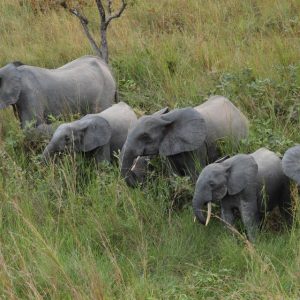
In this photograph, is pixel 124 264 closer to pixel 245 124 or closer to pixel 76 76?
pixel 245 124

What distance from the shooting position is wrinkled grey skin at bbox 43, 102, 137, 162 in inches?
267

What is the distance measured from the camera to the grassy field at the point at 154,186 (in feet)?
16.1

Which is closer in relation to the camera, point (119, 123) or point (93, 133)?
point (93, 133)

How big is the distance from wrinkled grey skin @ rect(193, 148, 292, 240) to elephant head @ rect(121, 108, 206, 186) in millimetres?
626

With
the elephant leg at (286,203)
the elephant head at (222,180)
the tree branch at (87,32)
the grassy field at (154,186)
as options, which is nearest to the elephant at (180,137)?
the grassy field at (154,186)

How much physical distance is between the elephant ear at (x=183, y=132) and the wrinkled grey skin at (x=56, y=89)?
4.59ft

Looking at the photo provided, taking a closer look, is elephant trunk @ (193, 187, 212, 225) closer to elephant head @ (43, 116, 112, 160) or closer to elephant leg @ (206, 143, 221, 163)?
elephant leg @ (206, 143, 221, 163)

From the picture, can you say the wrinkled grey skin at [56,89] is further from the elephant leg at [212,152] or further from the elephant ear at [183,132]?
the elephant leg at [212,152]

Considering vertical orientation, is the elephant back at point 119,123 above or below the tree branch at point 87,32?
below

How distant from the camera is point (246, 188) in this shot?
5793 millimetres

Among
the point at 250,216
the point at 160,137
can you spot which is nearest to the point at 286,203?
the point at 250,216

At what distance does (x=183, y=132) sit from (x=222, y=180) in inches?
36.6

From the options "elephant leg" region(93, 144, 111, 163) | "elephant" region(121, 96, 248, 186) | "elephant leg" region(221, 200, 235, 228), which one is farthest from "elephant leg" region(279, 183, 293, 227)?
"elephant leg" region(93, 144, 111, 163)

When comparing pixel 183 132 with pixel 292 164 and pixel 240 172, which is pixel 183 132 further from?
pixel 292 164
